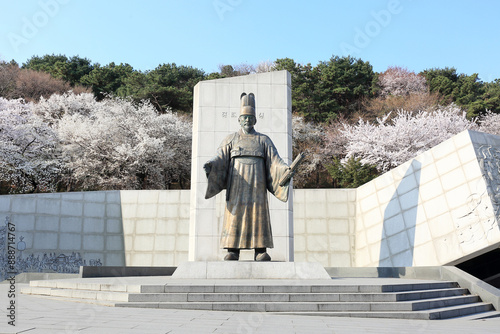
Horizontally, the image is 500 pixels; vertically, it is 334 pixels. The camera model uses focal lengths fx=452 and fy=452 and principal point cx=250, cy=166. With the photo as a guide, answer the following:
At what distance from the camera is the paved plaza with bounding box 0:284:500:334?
429cm

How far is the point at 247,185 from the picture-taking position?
8.72 meters

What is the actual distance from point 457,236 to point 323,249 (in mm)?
4963

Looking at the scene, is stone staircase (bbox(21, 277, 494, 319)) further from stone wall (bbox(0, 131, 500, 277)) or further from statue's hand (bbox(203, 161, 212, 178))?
stone wall (bbox(0, 131, 500, 277))

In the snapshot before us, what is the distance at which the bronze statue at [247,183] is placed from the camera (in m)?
8.56

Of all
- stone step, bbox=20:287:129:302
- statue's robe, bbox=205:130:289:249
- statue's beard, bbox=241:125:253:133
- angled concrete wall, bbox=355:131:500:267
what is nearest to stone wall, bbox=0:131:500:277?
angled concrete wall, bbox=355:131:500:267

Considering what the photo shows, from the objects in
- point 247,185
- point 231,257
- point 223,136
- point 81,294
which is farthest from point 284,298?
point 223,136

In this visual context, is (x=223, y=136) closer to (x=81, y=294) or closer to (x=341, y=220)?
(x=341, y=220)

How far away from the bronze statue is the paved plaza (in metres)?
2.59

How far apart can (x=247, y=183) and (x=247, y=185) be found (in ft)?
0.13

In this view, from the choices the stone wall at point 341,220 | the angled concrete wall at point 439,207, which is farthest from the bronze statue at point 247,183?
the angled concrete wall at point 439,207

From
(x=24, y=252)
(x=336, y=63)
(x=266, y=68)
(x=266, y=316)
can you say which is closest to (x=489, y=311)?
(x=266, y=316)

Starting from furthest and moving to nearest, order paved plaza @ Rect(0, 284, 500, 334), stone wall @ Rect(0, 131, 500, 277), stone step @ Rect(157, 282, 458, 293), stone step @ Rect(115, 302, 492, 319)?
stone wall @ Rect(0, 131, 500, 277) < stone step @ Rect(157, 282, 458, 293) < stone step @ Rect(115, 302, 492, 319) < paved plaza @ Rect(0, 284, 500, 334)

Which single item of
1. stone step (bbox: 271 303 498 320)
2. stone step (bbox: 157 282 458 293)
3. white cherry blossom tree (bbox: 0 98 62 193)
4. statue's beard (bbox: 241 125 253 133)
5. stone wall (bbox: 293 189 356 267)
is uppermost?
white cherry blossom tree (bbox: 0 98 62 193)

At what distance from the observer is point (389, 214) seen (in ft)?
49.6
